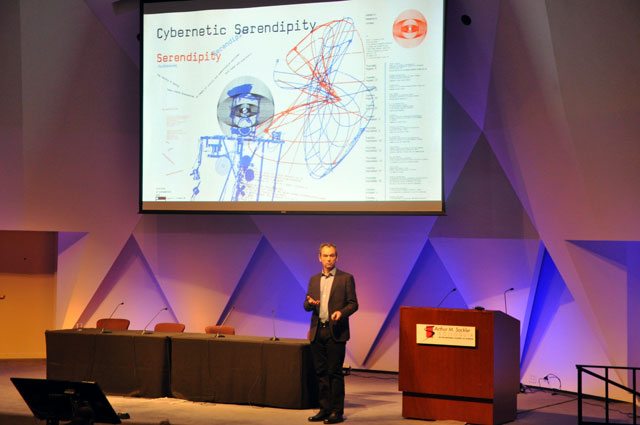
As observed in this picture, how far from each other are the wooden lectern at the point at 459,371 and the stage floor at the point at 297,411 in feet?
0.51

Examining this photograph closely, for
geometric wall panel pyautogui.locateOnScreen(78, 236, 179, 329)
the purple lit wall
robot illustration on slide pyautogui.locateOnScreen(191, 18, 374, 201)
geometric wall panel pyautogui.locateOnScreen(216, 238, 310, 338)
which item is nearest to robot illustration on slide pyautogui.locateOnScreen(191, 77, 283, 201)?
robot illustration on slide pyautogui.locateOnScreen(191, 18, 374, 201)

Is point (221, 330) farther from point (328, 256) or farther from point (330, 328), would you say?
point (328, 256)

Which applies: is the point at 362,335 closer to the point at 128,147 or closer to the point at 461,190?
the point at 461,190

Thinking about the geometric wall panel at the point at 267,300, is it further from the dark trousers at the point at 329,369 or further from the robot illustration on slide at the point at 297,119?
the dark trousers at the point at 329,369

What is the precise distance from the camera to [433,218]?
8547 mm

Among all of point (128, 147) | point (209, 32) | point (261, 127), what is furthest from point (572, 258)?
point (128, 147)

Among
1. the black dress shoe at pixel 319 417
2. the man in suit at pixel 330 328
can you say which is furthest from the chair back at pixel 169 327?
the black dress shoe at pixel 319 417

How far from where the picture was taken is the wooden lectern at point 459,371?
18.4 ft

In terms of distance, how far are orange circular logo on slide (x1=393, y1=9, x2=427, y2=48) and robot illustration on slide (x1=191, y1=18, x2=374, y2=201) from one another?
46 centimetres

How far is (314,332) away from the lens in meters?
5.98

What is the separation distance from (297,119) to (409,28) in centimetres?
163

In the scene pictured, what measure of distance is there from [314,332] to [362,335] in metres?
3.13

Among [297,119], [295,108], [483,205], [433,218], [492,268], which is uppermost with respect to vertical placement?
[295,108]

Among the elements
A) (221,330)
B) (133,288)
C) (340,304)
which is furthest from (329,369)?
(133,288)
